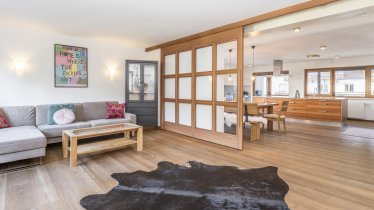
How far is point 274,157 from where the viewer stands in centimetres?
373

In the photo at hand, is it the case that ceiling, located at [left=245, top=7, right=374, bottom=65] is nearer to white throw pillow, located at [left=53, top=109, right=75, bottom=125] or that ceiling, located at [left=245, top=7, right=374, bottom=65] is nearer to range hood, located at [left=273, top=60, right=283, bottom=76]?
range hood, located at [left=273, top=60, right=283, bottom=76]

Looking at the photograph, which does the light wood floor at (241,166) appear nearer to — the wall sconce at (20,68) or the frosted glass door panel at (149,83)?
A: the frosted glass door panel at (149,83)

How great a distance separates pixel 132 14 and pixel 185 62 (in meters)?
1.97

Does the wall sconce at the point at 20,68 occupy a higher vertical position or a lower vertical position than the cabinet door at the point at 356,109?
higher

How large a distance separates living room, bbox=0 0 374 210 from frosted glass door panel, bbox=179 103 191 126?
50mm

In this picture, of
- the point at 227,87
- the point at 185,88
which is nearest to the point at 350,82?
the point at 227,87

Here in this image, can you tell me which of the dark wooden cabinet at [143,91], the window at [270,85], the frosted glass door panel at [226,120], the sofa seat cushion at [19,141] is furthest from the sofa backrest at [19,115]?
the window at [270,85]

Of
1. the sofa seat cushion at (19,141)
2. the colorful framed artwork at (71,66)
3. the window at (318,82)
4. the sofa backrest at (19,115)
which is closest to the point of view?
the sofa seat cushion at (19,141)

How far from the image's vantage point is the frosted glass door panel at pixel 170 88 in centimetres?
582

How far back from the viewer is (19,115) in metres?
4.25

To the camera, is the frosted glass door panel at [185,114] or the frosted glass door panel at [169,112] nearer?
the frosted glass door panel at [185,114]

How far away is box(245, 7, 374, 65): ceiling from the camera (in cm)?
382

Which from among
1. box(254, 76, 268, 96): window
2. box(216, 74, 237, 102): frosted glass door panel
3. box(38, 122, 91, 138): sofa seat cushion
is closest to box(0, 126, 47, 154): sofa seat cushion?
box(38, 122, 91, 138): sofa seat cushion

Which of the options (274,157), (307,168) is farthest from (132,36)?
(307,168)
